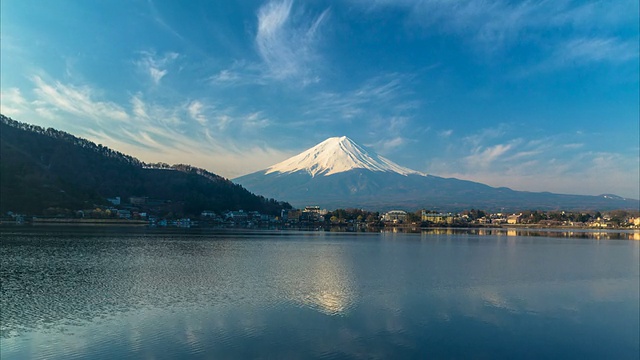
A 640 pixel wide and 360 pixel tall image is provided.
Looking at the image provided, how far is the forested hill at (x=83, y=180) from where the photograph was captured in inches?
1619

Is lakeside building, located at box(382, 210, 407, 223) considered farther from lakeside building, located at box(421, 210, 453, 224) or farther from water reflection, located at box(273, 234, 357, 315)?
water reflection, located at box(273, 234, 357, 315)

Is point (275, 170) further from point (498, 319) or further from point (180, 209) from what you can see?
point (498, 319)

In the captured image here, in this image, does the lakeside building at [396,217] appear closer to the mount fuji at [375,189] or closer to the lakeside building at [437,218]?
the lakeside building at [437,218]

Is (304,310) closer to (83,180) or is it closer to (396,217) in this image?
(83,180)

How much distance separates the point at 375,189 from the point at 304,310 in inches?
5881

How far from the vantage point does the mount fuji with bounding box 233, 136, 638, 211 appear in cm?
13625

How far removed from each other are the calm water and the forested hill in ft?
96.8

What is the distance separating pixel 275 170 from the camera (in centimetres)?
18762

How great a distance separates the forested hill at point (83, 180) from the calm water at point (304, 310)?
29515mm

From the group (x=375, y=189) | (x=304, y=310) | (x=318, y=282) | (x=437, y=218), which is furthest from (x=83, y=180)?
(x=375, y=189)

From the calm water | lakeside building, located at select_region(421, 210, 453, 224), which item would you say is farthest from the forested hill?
the calm water

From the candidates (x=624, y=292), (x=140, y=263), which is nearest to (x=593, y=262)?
(x=624, y=292)

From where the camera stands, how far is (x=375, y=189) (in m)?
157

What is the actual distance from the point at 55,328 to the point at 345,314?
533 centimetres
